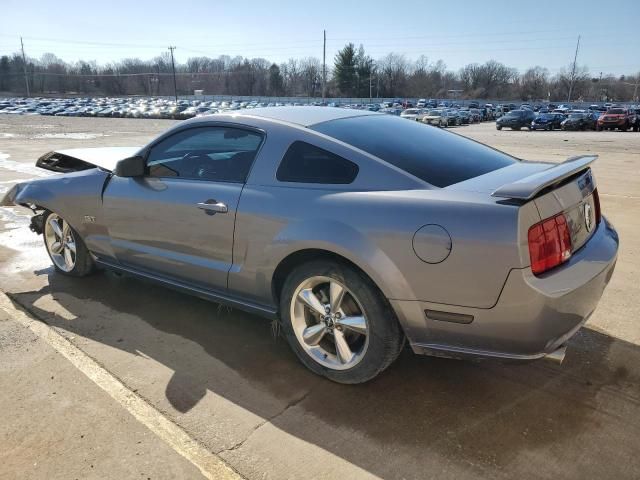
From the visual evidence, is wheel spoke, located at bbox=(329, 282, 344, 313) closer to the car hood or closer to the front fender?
the front fender

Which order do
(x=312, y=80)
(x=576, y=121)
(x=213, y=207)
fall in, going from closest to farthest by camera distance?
(x=213, y=207) < (x=576, y=121) < (x=312, y=80)

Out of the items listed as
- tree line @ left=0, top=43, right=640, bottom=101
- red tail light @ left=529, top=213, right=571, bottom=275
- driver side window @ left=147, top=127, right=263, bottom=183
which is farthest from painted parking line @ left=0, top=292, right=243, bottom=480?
tree line @ left=0, top=43, right=640, bottom=101

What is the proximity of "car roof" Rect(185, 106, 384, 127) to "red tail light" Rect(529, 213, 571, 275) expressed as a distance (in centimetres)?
151

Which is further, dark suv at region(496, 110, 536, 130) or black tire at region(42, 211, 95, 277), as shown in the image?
dark suv at region(496, 110, 536, 130)

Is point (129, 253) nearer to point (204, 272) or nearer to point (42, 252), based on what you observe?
point (204, 272)

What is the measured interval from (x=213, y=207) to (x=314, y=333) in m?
1.02

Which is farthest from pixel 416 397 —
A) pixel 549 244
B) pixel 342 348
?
pixel 549 244

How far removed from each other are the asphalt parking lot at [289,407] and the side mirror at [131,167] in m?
1.10

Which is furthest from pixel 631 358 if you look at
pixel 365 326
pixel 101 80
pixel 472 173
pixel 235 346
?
pixel 101 80

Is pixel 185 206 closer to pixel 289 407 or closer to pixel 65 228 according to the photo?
pixel 289 407

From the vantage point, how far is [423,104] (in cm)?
8056

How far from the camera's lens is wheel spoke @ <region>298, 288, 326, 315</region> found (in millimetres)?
2914

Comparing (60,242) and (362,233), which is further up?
(362,233)

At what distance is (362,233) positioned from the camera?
2.60 meters
